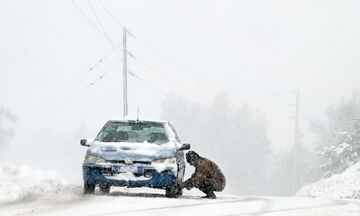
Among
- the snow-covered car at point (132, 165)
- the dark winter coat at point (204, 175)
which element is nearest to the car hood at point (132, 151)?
the snow-covered car at point (132, 165)

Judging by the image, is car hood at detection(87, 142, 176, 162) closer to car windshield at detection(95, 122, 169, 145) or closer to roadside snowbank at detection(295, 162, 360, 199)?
car windshield at detection(95, 122, 169, 145)

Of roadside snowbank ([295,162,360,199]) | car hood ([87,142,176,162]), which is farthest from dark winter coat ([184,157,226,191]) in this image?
roadside snowbank ([295,162,360,199])

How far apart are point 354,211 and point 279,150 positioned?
4479 inches

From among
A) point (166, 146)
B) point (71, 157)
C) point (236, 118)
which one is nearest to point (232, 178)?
point (236, 118)

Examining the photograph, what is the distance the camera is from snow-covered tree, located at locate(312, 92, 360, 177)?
55781mm

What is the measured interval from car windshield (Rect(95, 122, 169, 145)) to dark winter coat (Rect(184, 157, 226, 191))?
960 millimetres

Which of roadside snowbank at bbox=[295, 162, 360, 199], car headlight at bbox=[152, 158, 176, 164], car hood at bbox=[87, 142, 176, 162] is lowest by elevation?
roadside snowbank at bbox=[295, 162, 360, 199]

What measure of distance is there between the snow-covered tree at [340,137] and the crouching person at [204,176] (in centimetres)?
4049

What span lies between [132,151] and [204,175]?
2.03 meters

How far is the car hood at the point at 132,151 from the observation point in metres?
14.4

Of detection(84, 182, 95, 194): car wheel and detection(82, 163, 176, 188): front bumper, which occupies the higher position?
detection(82, 163, 176, 188): front bumper

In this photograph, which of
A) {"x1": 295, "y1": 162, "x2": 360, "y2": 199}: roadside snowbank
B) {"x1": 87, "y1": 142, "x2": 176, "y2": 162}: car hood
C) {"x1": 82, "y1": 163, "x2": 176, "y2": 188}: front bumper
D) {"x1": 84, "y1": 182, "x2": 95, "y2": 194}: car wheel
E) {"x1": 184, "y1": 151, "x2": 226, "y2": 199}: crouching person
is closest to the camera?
{"x1": 82, "y1": 163, "x2": 176, "y2": 188}: front bumper

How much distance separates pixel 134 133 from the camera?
52.3 feet

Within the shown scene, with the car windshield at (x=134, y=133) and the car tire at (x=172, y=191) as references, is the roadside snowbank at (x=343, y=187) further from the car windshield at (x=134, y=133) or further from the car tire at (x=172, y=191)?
the car tire at (x=172, y=191)
